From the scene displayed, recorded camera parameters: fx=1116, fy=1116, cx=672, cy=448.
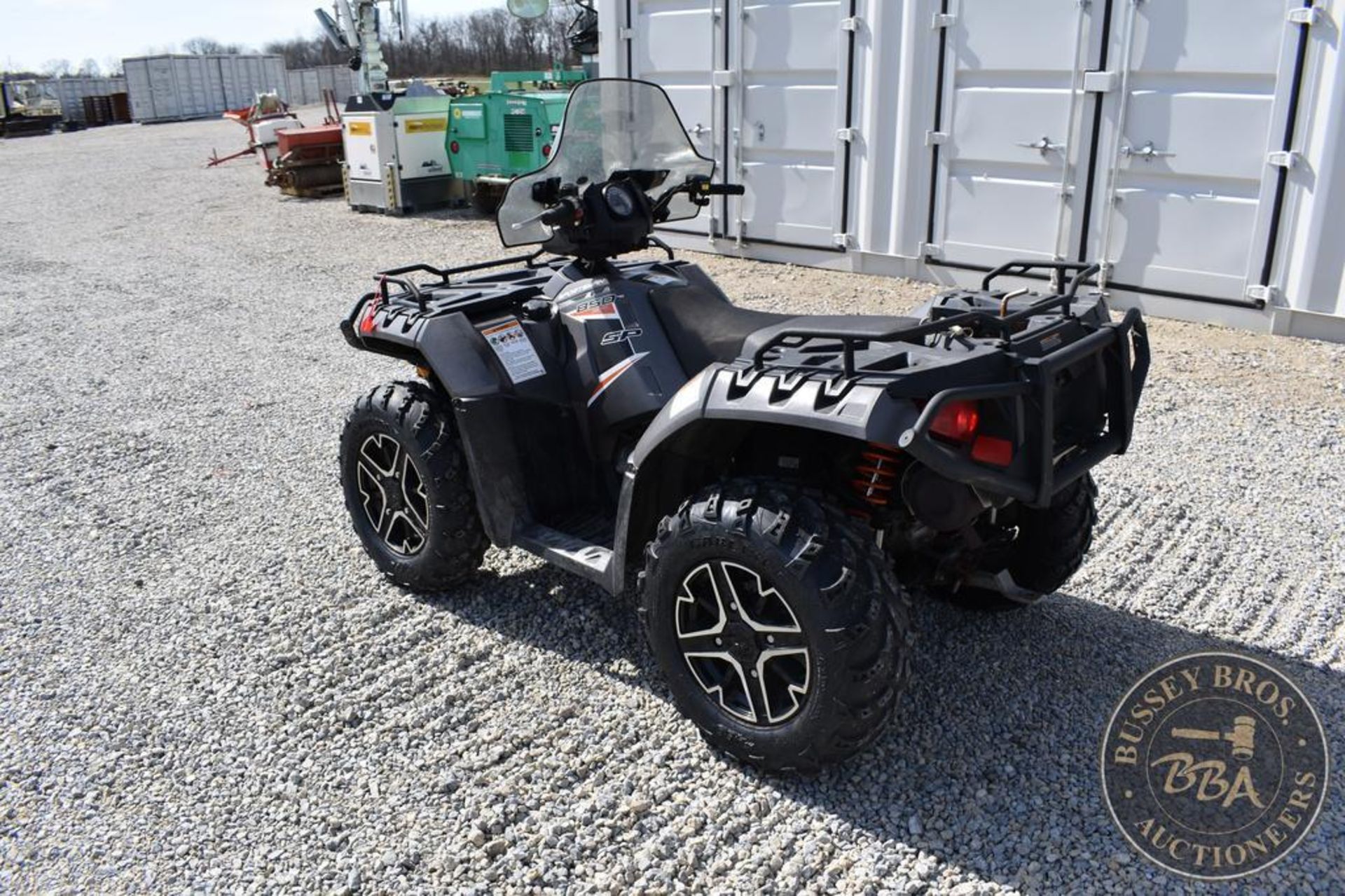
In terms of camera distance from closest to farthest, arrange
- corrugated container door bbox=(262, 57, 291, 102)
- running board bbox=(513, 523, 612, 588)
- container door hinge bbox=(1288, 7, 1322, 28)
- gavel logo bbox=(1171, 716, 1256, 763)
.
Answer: gavel logo bbox=(1171, 716, 1256, 763) → running board bbox=(513, 523, 612, 588) → container door hinge bbox=(1288, 7, 1322, 28) → corrugated container door bbox=(262, 57, 291, 102)

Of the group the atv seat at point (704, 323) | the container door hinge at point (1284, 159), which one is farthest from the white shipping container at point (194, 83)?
the atv seat at point (704, 323)

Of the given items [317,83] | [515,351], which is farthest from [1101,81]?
[317,83]

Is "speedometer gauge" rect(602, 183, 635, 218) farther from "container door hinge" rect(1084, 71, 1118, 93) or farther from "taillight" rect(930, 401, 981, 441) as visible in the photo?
"container door hinge" rect(1084, 71, 1118, 93)

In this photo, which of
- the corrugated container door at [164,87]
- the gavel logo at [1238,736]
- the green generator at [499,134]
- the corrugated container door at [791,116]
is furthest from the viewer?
the corrugated container door at [164,87]

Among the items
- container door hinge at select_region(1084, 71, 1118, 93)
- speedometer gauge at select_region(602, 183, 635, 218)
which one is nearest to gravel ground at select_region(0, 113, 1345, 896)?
speedometer gauge at select_region(602, 183, 635, 218)

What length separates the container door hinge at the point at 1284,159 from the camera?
22.4 feet

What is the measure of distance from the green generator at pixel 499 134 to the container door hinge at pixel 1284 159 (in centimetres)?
839

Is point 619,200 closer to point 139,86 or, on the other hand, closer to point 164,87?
point 139,86

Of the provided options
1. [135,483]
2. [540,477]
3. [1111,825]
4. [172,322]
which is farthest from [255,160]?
[1111,825]

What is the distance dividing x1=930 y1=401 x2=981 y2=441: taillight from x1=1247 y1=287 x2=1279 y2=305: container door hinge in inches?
224

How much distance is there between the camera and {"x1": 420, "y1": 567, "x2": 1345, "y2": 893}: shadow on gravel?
255 centimetres

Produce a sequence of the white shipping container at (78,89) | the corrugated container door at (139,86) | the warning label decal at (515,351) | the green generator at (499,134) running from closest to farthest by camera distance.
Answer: the warning label decal at (515,351) < the green generator at (499,134) < the corrugated container door at (139,86) < the white shipping container at (78,89)

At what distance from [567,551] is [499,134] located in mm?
11130

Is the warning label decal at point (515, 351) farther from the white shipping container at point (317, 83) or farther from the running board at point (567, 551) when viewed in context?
the white shipping container at point (317, 83)
